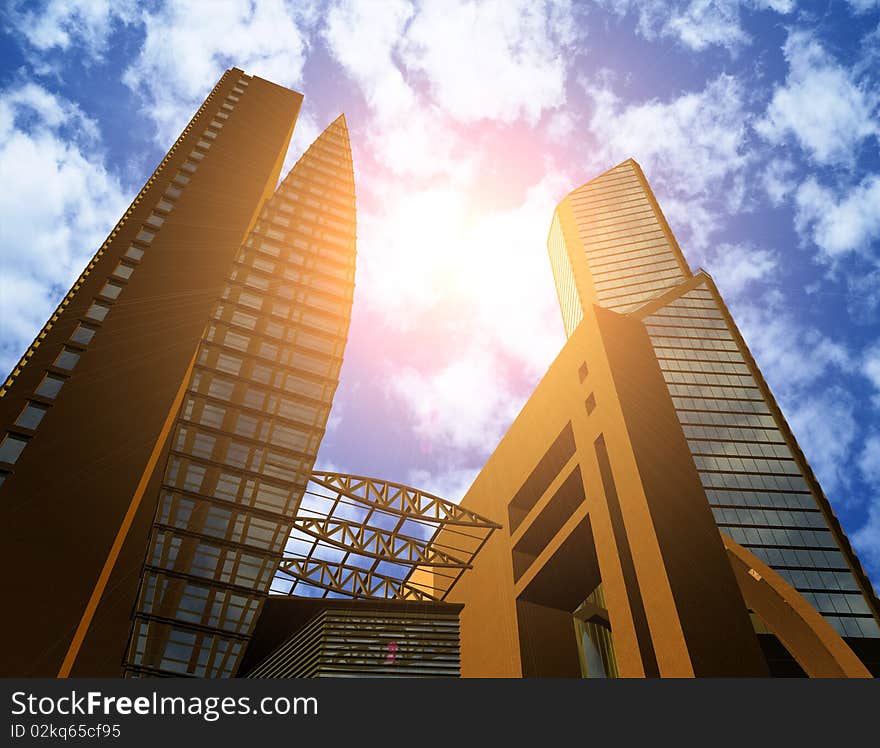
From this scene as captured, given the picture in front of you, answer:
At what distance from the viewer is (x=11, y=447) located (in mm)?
28328

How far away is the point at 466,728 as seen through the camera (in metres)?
7.96

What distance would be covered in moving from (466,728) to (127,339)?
33.2 meters

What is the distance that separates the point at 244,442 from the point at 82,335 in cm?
1394

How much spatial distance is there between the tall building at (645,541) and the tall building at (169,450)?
1600 centimetres

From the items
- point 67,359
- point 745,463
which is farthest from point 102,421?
point 745,463

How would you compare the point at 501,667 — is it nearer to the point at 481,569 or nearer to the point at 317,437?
the point at 481,569

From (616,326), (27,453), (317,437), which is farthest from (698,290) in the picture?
(27,453)

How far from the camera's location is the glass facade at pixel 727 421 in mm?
69312

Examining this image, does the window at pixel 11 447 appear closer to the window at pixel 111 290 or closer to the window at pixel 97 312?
the window at pixel 97 312

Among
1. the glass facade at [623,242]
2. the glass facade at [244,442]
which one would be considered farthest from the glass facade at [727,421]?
the glass facade at [244,442]

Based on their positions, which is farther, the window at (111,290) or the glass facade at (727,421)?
the glass facade at (727,421)

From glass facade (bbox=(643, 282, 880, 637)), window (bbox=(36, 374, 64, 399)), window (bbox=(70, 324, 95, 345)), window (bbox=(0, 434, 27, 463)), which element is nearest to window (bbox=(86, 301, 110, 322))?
window (bbox=(70, 324, 95, 345))

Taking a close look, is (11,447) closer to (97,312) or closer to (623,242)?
(97,312)

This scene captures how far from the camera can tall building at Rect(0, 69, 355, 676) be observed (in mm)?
26141
